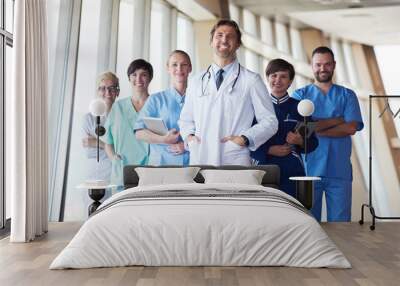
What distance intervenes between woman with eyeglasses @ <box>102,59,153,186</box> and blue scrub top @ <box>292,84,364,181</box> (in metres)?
1.91

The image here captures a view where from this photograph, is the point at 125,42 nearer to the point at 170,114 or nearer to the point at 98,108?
the point at 98,108

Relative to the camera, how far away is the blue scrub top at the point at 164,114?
25.8 ft

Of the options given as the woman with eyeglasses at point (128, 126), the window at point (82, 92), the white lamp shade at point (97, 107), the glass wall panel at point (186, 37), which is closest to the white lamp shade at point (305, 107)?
the glass wall panel at point (186, 37)

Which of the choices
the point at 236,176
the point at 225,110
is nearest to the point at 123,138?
the point at 225,110

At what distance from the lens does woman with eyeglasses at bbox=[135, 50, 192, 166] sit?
785 centimetres

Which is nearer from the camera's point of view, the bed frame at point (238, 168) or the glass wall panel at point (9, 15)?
the glass wall panel at point (9, 15)

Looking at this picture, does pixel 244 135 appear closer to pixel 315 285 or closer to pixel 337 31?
pixel 337 31

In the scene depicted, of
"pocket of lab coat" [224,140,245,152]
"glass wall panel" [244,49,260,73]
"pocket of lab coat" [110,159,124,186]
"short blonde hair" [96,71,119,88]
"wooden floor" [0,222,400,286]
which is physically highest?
"glass wall panel" [244,49,260,73]

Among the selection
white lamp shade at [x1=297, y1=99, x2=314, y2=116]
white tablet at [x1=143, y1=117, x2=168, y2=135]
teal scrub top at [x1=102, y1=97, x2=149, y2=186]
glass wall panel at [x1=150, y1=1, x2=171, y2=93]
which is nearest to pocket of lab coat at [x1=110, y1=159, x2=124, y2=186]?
teal scrub top at [x1=102, y1=97, x2=149, y2=186]

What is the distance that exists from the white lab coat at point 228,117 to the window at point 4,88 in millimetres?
2113

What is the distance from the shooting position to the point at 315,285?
4258mm

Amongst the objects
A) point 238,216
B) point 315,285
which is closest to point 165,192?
point 238,216

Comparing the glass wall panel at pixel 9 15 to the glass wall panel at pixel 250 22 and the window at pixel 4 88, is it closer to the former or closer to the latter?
the window at pixel 4 88

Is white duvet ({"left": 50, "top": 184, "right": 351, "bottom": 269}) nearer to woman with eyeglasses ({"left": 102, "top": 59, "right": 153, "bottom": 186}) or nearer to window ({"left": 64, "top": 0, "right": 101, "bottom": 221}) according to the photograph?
woman with eyeglasses ({"left": 102, "top": 59, "right": 153, "bottom": 186})
